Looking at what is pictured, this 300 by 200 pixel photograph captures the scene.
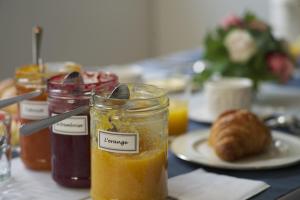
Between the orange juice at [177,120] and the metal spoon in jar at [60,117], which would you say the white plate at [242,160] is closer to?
the orange juice at [177,120]

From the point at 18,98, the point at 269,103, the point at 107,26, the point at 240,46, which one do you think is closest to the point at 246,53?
the point at 240,46

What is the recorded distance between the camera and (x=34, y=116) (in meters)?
1.08

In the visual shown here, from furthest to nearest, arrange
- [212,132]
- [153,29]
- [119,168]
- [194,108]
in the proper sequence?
[153,29] → [194,108] → [212,132] → [119,168]

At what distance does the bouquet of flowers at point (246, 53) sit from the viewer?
1.74 m

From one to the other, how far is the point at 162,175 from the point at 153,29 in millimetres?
3442

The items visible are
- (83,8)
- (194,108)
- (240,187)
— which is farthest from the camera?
(83,8)

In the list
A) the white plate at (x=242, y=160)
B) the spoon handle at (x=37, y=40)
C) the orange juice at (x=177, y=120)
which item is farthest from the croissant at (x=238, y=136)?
the spoon handle at (x=37, y=40)

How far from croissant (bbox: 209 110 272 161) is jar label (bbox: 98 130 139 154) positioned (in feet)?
0.98

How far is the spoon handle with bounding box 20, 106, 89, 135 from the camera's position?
0.86m

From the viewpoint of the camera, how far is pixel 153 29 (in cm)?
430

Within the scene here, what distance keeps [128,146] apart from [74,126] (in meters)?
0.15

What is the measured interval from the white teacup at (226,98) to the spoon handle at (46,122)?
0.63 meters

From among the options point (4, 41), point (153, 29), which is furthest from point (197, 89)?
point (153, 29)

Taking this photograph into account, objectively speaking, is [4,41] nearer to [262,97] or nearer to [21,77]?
[262,97]
